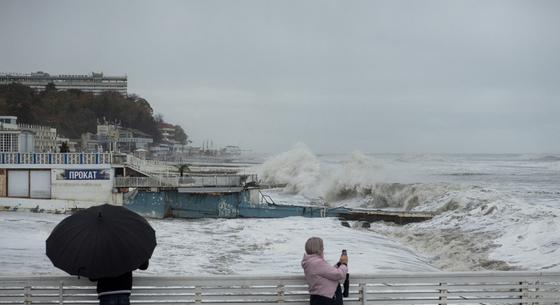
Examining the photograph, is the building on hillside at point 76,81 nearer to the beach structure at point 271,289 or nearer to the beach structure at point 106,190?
the beach structure at point 106,190

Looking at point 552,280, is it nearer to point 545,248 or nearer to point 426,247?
point 545,248

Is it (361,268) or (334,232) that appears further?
(334,232)

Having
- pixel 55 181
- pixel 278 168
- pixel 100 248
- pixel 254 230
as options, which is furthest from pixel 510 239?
pixel 278 168

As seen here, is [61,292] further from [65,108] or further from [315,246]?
[65,108]

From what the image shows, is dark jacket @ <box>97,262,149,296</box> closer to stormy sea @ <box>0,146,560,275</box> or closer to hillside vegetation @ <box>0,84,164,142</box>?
stormy sea @ <box>0,146,560,275</box>

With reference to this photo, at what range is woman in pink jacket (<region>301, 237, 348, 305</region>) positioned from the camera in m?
5.71

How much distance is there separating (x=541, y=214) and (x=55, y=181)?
2354cm

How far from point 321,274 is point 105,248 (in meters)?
2.02

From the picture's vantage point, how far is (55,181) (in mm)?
30922

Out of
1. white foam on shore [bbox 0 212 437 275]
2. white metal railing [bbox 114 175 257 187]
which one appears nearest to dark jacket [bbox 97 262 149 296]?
white foam on shore [bbox 0 212 437 275]

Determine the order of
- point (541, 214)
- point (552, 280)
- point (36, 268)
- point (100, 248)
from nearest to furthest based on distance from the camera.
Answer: point (100, 248) < point (552, 280) < point (36, 268) < point (541, 214)

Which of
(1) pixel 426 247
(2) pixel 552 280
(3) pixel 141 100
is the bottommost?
(1) pixel 426 247

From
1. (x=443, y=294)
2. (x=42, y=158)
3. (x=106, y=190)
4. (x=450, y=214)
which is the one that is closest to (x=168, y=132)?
(x=42, y=158)

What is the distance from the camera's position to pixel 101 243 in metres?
5.31
